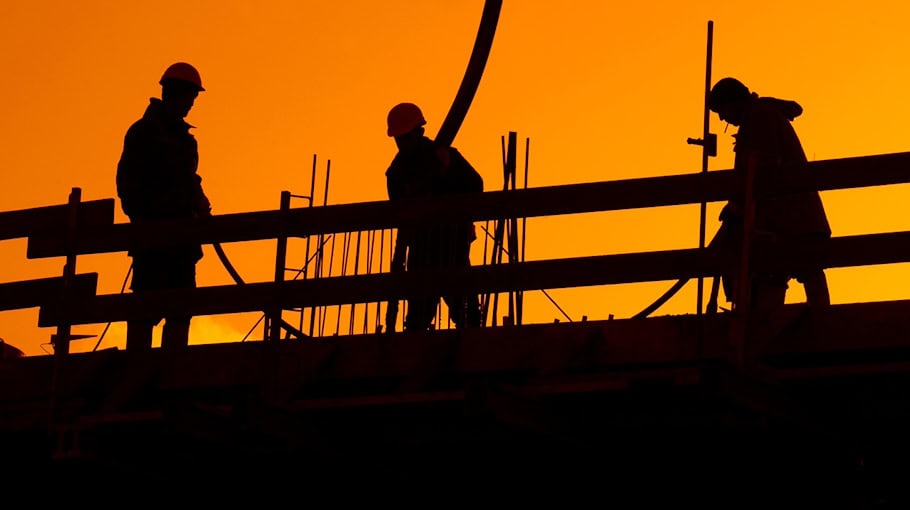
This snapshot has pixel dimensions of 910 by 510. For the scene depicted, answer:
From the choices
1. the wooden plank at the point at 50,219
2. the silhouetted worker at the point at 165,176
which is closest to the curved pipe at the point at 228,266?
the silhouetted worker at the point at 165,176

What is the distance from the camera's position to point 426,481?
999cm

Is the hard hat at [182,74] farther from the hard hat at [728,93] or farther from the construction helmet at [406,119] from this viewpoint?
the hard hat at [728,93]

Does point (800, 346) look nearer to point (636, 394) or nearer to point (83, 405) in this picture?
point (636, 394)

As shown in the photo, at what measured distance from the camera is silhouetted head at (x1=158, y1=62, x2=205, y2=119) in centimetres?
1198

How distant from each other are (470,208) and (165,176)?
2926 mm

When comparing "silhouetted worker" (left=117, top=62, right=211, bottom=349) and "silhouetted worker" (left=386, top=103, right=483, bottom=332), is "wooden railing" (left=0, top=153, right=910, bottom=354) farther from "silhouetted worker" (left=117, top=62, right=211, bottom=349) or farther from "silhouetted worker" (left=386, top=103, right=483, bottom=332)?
"silhouetted worker" (left=386, top=103, right=483, bottom=332)

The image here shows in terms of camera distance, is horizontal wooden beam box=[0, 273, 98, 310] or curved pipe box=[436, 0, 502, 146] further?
curved pipe box=[436, 0, 502, 146]

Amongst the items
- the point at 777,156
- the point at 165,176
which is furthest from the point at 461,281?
the point at 165,176

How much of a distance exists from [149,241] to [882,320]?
377 cm

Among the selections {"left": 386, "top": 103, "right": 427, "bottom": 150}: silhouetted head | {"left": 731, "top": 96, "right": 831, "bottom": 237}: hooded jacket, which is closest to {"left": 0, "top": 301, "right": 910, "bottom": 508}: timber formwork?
{"left": 731, "top": 96, "right": 831, "bottom": 237}: hooded jacket

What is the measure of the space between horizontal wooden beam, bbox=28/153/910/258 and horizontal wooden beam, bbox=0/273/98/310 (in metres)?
0.15

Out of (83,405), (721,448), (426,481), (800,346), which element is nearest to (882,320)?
(800,346)

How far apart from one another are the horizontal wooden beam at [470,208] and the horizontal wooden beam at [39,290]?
5.7 inches

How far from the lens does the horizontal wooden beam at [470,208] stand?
29.0ft
